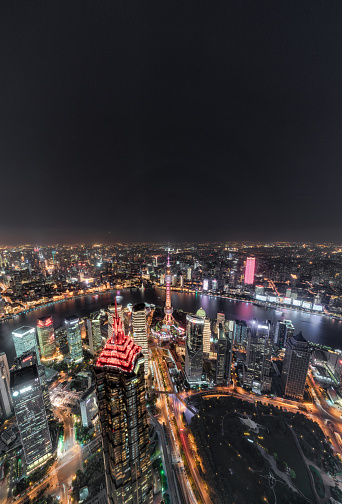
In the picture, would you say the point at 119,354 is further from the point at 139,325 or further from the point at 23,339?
the point at 23,339

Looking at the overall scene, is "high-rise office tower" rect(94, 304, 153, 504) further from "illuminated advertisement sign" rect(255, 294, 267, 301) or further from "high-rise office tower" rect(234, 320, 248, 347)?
"illuminated advertisement sign" rect(255, 294, 267, 301)

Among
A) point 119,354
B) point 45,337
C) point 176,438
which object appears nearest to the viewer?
point 119,354

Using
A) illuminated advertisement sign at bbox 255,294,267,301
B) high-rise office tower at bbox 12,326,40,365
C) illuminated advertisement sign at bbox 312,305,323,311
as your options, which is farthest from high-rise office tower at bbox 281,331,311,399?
illuminated advertisement sign at bbox 255,294,267,301

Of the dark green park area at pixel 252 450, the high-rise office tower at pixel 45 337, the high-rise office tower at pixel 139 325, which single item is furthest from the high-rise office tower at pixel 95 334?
the dark green park area at pixel 252 450

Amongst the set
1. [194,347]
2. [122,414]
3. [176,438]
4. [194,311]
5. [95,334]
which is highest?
[122,414]

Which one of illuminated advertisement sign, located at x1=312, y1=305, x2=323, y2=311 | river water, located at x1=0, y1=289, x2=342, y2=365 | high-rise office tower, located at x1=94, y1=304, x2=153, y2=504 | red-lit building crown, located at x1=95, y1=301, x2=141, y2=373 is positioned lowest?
river water, located at x1=0, y1=289, x2=342, y2=365

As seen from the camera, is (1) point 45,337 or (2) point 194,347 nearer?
(2) point 194,347

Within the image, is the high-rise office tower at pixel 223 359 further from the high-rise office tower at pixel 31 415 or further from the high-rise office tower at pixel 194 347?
the high-rise office tower at pixel 31 415

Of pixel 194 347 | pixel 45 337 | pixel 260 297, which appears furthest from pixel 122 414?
pixel 260 297
